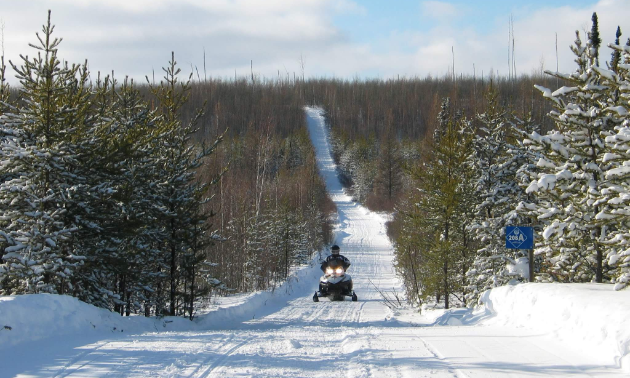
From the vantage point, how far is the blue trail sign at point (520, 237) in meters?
12.2

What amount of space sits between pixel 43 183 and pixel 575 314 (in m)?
11.8

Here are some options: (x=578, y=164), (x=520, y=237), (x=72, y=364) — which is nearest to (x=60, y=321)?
(x=72, y=364)

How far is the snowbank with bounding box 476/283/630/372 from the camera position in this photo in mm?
6496

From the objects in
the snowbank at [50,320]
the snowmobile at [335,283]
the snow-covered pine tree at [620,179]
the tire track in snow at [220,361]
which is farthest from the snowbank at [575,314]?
the snowmobile at [335,283]

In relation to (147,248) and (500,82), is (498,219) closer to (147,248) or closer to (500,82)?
(147,248)

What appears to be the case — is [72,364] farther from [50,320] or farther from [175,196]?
[175,196]

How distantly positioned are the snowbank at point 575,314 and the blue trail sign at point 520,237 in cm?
130

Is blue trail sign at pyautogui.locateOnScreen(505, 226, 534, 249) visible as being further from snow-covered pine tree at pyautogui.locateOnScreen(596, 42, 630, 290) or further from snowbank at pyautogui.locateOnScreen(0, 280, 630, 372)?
snow-covered pine tree at pyautogui.locateOnScreen(596, 42, 630, 290)

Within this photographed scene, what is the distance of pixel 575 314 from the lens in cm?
782

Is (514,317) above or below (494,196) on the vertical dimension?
below

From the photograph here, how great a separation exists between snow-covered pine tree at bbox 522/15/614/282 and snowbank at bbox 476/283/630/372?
1757mm

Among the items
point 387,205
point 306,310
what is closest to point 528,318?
point 306,310

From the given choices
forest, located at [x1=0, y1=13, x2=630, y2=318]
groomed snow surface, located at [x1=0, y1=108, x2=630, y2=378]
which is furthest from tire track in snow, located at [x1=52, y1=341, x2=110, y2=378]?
forest, located at [x1=0, y1=13, x2=630, y2=318]

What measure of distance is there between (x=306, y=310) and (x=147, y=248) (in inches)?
267
